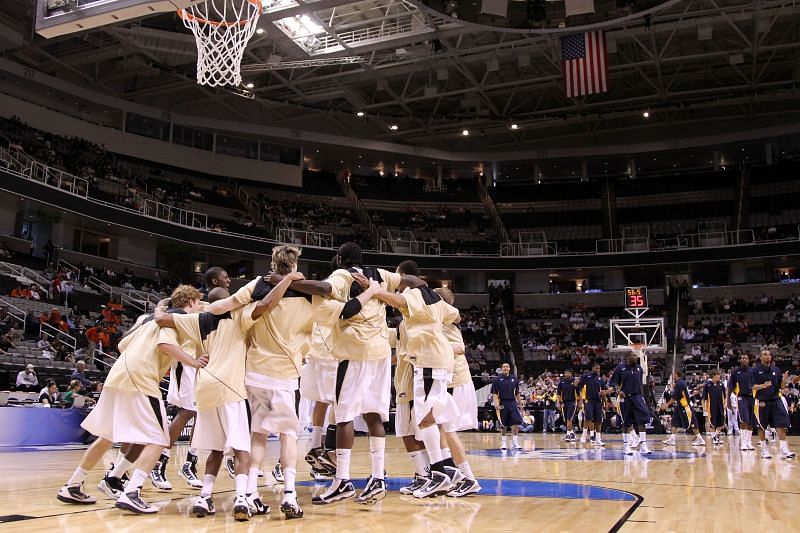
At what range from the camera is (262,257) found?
38750 mm

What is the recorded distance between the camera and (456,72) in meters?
35.4

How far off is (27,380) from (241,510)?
14.8 meters

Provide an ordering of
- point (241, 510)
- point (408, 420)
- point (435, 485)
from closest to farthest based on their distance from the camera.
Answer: point (241, 510) → point (435, 485) → point (408, 420)

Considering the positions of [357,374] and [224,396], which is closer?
[224,396]

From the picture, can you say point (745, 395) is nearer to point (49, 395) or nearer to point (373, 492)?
point (373, 492)

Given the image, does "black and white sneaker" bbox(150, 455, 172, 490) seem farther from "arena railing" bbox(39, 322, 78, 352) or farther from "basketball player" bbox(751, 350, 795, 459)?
"arena railing" bbox(39, 322, 78, 352)

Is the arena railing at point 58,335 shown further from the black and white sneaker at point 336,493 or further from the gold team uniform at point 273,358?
the gold team uniform at point 273,358

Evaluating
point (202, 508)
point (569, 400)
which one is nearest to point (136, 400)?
point (202, 508)

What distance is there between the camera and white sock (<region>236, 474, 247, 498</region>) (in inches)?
241

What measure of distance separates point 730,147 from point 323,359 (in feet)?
131

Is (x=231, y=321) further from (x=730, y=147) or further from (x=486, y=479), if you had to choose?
(x=730, y=147)

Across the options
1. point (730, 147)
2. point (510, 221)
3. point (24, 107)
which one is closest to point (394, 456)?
point (24, 107)

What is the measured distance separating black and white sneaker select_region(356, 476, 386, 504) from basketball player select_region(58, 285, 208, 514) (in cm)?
191

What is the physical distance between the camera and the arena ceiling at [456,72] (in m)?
29.0
